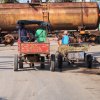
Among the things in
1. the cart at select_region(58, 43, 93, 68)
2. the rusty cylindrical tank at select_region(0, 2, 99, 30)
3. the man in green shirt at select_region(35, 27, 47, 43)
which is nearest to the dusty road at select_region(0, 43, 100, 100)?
the cart at select_region(58, 43, 93, 68)

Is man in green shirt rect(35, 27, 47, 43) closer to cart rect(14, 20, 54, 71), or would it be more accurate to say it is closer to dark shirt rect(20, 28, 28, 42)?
dark shirt rect(20, 28, 28, 42)

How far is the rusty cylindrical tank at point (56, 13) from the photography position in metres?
31.1

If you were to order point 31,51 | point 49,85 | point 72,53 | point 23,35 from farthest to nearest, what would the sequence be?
point 23,35 → point 72,53 → point 31,51 → point 49,85

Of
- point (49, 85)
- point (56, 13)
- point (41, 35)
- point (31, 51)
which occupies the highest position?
point (56, 13)

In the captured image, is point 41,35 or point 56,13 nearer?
point 41,35

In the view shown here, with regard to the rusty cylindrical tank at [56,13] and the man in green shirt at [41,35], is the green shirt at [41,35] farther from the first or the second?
the rusty cylindrical tank at [56,13]

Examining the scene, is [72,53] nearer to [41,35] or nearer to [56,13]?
[41,35]

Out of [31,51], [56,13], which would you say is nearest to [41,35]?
[31,51]

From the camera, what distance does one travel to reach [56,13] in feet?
103

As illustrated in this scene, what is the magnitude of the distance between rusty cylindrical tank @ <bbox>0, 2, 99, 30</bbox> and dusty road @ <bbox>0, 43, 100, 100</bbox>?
522 inches

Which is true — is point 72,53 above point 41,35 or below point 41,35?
below

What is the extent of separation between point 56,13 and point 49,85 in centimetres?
1827

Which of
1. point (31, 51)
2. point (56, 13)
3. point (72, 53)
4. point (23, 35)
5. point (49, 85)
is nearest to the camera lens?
point (49, 85)

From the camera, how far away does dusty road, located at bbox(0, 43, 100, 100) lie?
1139 centimetres
